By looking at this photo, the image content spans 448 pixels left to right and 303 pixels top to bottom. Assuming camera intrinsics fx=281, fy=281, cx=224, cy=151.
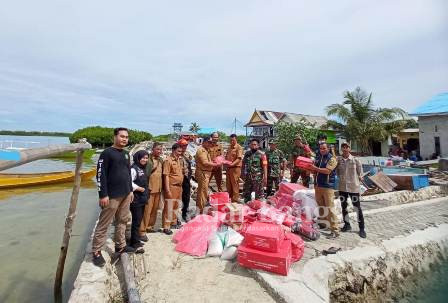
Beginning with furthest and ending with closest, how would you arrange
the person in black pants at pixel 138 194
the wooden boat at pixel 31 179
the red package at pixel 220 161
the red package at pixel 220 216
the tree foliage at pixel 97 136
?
the tree foliage at pixel 97 136 → the wooden boat at pixel 31 179 → the red package at pixel 220 161 → the red package at pixel 220 216 → the person in black pants at pixel 138 194

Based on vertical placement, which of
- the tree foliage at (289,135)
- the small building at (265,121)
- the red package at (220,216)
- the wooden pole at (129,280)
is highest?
the small building at (265,121)

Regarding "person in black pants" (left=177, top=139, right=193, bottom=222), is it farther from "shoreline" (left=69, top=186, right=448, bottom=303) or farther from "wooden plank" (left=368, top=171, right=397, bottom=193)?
"wooden plank" (left=368, top=171, right=397, bottom=193)

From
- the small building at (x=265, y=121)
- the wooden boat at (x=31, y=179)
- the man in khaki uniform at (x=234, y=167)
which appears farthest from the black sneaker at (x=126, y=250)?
the small building at (x=265, y=121)

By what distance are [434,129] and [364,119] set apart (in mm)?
4722

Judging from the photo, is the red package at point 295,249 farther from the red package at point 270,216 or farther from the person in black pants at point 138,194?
the person in black pants at point 138,194

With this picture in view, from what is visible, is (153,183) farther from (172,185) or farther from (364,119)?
(364,119)

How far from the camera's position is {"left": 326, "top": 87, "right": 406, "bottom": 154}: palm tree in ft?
67.1

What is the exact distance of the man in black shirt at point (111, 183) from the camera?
3404mm

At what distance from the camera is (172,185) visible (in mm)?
4973

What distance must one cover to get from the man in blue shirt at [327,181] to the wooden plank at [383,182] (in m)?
5.19

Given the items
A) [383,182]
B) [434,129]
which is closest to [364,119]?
[434,129]

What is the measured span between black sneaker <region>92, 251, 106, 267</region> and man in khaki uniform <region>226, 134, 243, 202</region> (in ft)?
10.8

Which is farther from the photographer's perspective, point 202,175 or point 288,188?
point 288,188

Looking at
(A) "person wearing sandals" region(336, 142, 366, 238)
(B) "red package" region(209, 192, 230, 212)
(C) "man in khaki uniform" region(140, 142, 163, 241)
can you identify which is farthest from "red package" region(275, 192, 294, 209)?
(C) "man in khaki uniform" region(140, 142, 163, 241)
